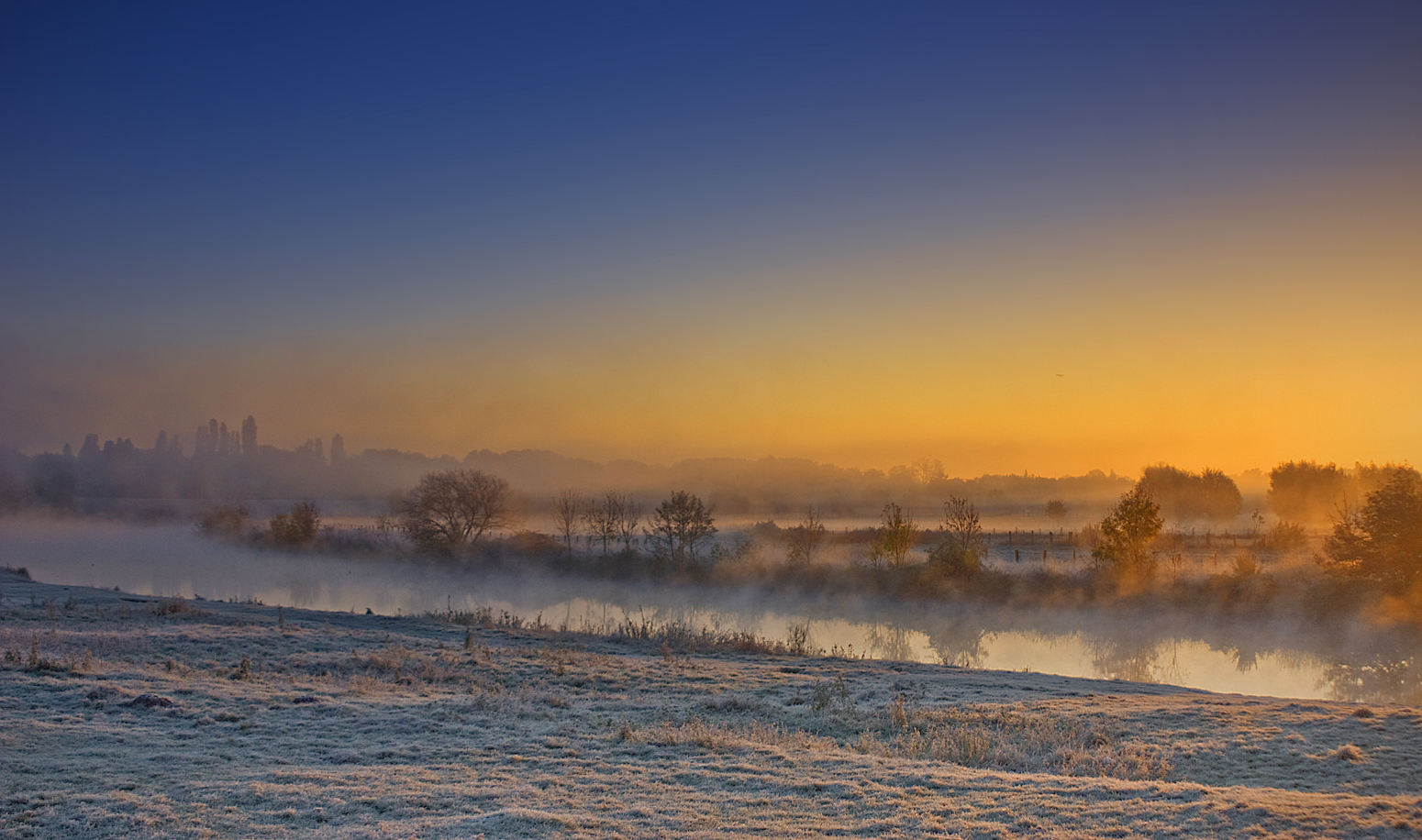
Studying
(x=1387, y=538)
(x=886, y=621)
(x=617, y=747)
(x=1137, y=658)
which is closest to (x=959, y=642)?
(x=886, y=621)

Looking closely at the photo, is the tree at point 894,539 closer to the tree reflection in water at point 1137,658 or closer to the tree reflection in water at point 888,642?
the tree reflection in water at point 888,642

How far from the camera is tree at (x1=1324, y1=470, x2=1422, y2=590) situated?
120 feet

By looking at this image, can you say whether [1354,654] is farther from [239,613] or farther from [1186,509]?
[1186,509]

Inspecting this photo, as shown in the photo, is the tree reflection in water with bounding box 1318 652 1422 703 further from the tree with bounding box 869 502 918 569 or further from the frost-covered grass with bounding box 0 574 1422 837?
the tree with bounding box 869 502 918 569

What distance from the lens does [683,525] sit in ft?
182

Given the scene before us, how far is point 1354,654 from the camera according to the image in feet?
103

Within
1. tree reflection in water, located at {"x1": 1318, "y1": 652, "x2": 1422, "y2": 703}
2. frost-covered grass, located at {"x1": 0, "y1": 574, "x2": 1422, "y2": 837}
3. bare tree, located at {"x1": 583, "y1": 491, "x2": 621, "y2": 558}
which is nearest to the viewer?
frost-covered grass, located at {"x1": 0, "y1": 574, "x2": 1422, "y2": 837}

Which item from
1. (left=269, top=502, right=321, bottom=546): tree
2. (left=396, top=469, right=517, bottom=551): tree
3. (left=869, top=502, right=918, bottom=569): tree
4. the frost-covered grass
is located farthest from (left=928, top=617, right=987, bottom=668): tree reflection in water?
(left=269, top=502, right=321, bottom=546): tree

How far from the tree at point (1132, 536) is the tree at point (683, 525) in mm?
24962

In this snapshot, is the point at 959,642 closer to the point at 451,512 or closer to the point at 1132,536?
the point at 1132,536

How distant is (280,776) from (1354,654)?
3768 cm

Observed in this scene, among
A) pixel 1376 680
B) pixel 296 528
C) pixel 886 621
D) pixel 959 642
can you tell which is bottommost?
pixel 886 621

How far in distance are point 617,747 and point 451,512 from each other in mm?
53237

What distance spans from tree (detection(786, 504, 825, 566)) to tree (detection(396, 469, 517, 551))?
22.8 metres
